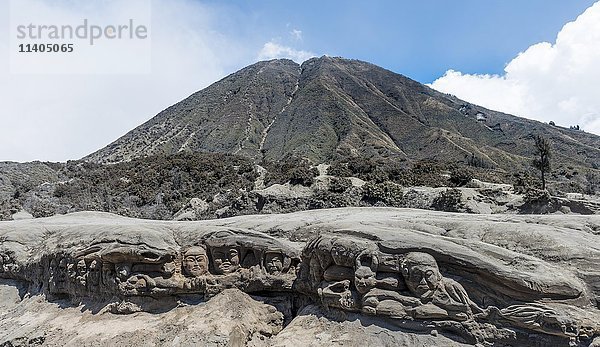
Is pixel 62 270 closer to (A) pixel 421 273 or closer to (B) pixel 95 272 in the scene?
(B) pixel 95 272

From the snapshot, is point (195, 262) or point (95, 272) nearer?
point (195, 262)

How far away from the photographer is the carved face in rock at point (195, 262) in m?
10.8

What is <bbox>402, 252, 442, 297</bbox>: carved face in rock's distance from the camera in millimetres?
8234

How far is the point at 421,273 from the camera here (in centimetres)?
829

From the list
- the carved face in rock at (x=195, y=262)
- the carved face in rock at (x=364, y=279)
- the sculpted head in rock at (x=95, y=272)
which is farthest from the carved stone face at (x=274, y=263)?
the sculpted head in rock at (x=95, y=272)

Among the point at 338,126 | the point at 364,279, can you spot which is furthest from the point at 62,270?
the point at 338,126

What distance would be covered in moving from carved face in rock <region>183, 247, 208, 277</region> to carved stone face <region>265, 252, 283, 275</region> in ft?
5.24

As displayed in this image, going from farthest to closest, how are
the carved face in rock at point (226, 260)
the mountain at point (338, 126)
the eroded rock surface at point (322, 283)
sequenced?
the mountain at point (338, 126) → the carved face in rock at point (226, 260) → the eroded rock surface at point (322, 283)

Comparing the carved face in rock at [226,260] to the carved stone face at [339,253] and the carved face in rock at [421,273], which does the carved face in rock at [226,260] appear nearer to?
the carved stone face at [339,253]

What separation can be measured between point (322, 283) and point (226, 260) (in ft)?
8.74

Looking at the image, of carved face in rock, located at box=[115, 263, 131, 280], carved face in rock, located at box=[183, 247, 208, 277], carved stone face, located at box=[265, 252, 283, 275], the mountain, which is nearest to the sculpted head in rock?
carved face in rock, located at box=[115, 263, 131, 280]

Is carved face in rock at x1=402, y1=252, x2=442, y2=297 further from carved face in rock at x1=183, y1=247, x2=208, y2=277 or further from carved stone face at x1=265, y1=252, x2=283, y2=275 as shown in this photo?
carved face in rock at x1=183, y1=247, x2=208, y2=277

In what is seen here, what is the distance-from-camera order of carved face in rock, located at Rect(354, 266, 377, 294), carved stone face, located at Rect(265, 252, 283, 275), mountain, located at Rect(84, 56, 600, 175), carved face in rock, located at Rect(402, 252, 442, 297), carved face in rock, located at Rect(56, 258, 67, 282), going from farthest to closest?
mountain, located at Rect(84, 56, 600, 175), carved face in rock, located at Rect(56, 258, 67, 282), carved stone face, located at Rect(265, 252, 283, 275), carved face in rock, located at Rect(354, 266, 377, 294), carved face in rock, located at Rect(402, 252, 442, 297)

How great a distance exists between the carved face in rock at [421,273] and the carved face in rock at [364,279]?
646 millimetres
